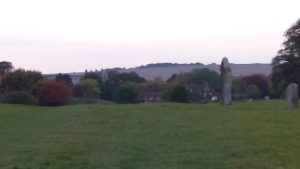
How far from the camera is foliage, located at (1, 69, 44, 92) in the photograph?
272ft

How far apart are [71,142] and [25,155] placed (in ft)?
8.80

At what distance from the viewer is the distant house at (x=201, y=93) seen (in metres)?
77.1

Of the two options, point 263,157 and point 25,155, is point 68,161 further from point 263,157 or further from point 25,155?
point 263,157

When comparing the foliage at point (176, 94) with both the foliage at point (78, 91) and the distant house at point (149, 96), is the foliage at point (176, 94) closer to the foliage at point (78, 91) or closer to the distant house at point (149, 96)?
the distant house at point (149, 96)

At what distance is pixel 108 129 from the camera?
2169 cm

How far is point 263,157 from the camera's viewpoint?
1391 centimetres

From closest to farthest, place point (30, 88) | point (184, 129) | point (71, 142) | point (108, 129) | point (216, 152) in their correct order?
point (216, 152) < point (71, 142) < point (184, 129) < point (108, 129) < point (30, 88)

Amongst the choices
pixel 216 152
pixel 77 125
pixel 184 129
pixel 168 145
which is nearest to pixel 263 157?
pixel 216 152

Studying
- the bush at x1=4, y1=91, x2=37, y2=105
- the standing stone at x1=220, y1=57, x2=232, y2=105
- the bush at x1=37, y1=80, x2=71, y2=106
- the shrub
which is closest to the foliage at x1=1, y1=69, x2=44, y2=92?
the bush at x1=37, y1=80, x2=71, y2=106

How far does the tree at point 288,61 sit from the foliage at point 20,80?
2601 cm

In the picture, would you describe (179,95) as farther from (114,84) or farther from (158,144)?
(158,144)

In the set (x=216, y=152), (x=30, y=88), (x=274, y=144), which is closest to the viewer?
(x=216, y=152)

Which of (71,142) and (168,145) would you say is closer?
(168,145)

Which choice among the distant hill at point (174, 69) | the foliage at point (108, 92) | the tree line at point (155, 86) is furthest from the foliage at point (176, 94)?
the distant hill at point (174, 69)
